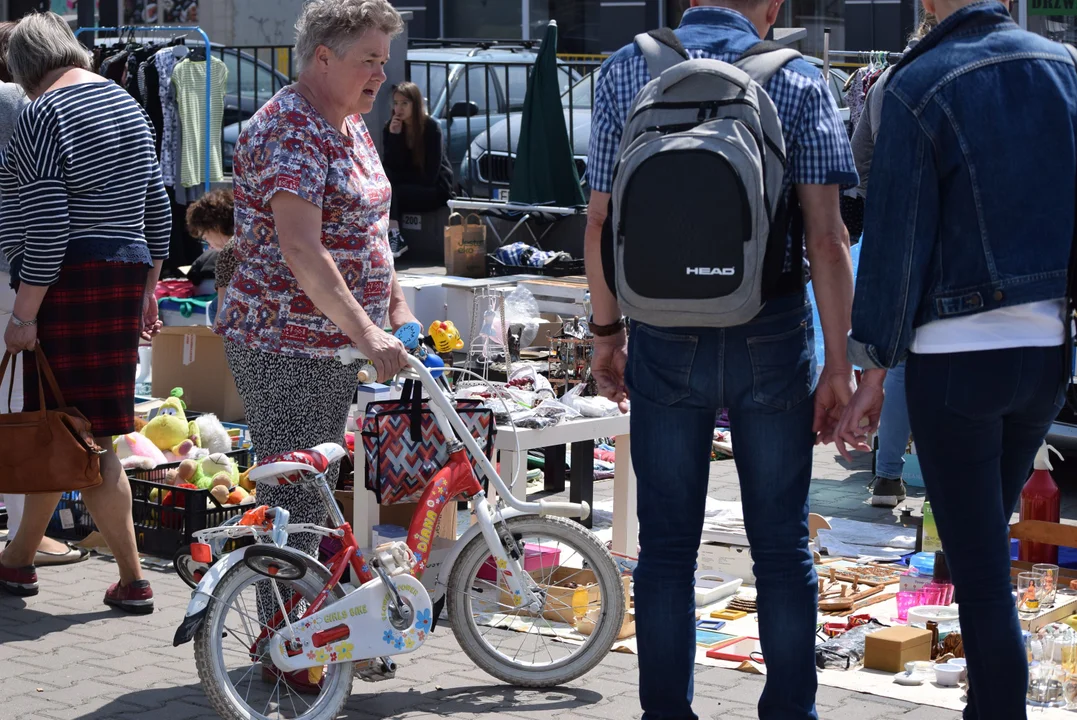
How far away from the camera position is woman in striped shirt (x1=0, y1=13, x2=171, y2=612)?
191 inches

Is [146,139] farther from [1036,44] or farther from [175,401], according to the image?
[1036,44]

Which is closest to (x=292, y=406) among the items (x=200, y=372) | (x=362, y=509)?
(x=362, y=509)

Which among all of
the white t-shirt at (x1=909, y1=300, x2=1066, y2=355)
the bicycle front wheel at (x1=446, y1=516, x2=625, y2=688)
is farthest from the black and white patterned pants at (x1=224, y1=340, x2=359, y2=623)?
the white t-shirt at (x1=909, y1=300, x2=1066, y2=355)

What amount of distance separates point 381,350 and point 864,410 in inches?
56.2

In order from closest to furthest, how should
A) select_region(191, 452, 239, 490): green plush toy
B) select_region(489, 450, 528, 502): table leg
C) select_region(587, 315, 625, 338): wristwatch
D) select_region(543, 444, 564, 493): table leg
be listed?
1. select_region(587, 315, 625, 338): wristwatch
2. select_region(489, 450, 528, 502): table leg
3. select_region(191, 452, 239, 490): green plush toy
4. select_region(543, 444, 564, 493): table leg

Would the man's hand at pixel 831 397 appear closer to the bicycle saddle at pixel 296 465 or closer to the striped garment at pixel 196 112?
the bicycle saddle at pixel 296 465

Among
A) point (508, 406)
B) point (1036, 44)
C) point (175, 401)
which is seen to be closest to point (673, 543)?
point (1036, 44)

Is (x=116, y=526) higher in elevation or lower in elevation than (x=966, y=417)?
lower

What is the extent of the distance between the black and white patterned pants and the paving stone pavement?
54 cm

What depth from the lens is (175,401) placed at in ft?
23.1

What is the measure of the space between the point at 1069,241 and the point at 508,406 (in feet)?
9.48

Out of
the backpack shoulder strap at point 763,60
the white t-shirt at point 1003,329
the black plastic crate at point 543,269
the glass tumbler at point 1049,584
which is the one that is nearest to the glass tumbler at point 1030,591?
the glass tumbler at point 1049,584

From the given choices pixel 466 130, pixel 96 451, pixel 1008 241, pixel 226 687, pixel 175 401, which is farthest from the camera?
pixel 466 130

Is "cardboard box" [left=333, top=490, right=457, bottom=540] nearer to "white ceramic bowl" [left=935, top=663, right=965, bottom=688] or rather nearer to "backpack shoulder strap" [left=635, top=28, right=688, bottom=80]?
"white ceramic bowl" [left=935, top=663, right=965, bottom=688]
